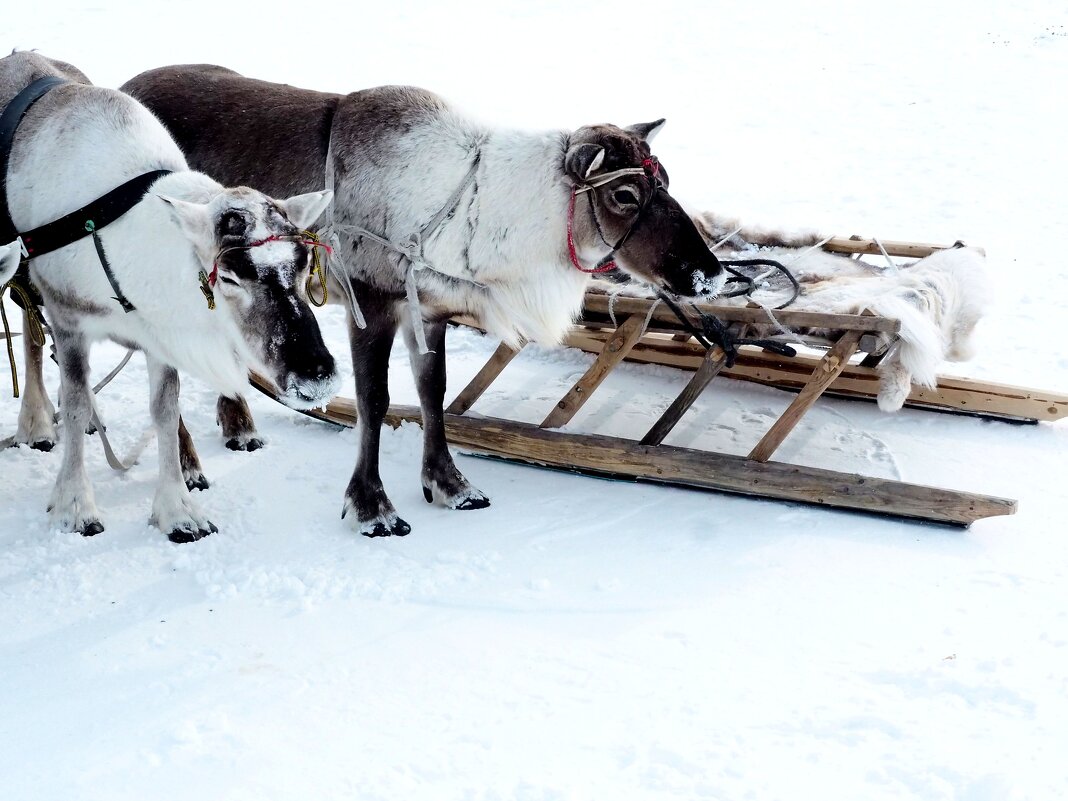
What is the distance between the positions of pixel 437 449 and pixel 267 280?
134 centimetres

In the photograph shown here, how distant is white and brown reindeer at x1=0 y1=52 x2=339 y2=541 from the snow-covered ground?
440mm

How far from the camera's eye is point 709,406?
5.69m

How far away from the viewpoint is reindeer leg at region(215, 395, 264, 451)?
5191 mm

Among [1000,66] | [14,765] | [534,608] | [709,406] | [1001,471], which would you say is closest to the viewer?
[14,765]

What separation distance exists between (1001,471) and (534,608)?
2431 mm

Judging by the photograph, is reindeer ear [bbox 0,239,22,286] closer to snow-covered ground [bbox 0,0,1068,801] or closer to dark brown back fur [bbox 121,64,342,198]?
dark brown back fur [bbox 121,64,342,198]

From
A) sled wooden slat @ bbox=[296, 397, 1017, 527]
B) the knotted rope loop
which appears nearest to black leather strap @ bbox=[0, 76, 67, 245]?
the knotted rope loop

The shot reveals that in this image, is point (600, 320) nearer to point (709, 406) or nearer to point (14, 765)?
point (709, 406)

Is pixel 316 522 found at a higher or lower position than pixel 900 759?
lower

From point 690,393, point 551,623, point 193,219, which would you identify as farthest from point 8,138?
point 690,393

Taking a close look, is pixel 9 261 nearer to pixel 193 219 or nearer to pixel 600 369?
pixel 193 219

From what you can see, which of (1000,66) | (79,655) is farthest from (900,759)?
(1000,66)

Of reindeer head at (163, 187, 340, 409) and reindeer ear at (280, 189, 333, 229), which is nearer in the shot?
reindeer head at (163, 187, 340, 409)

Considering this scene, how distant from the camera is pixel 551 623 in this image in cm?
383
